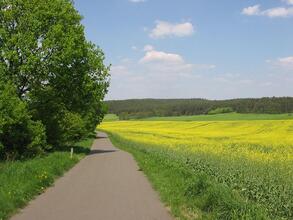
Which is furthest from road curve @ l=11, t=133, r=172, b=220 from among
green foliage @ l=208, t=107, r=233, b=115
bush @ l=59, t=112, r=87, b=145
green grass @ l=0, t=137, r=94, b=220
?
green foliage @ l=208, t=107, r=233, b=115

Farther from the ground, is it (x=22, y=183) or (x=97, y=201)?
(x=22, y=183)

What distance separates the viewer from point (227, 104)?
523 ft

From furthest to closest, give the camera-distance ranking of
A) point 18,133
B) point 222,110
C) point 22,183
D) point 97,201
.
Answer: point 222,110, point 18,133, point 22,183, point 97,201

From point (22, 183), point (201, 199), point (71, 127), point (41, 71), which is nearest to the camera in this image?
point (201, 199)

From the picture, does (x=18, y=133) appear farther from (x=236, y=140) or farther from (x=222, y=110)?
(x=222, y=110)

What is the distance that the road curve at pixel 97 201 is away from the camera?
10.8 meters

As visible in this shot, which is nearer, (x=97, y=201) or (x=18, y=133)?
(x=97, y=201)

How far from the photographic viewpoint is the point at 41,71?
30750mm

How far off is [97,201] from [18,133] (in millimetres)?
14645

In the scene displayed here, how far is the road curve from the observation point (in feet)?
35.6

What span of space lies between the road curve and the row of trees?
27.4 ft

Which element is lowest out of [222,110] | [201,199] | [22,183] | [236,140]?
[236,140]

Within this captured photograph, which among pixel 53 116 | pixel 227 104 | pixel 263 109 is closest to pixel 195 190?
pixel 53 116

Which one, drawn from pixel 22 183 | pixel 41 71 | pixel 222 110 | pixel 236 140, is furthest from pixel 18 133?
pixel 222 110
